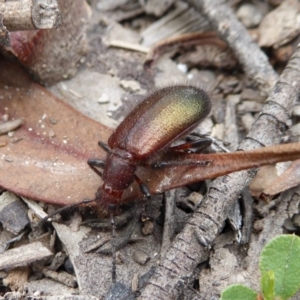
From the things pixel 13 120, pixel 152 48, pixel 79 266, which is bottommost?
pixel 79 266

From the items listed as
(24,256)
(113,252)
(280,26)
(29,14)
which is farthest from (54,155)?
(280,26)

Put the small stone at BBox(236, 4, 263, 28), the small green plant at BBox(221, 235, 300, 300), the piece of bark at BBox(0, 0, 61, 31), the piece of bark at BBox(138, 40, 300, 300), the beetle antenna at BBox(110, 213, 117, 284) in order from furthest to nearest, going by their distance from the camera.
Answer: the small stone at BBox(236, 4, 263, 28) < the piece of bark at BBox(0, 0, 61, 31) < the beetle antenna at BBox(110, 213, 117, 284) < the piece of bark at BBox(138, 40, 300, 300) < the small green plant at BBox(221, 235, 300, 300)

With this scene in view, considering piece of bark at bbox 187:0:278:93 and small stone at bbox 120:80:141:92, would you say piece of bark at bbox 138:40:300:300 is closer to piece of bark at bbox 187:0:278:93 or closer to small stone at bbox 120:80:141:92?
piece of bark at bbox 187:0:278:93

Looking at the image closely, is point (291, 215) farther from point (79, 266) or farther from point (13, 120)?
point (13, 120)

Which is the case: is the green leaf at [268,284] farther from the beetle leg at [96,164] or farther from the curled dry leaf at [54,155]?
the beetle leg at [96,164]

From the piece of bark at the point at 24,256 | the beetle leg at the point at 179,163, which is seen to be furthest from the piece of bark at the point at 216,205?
the piece of bark at the point at 24,256

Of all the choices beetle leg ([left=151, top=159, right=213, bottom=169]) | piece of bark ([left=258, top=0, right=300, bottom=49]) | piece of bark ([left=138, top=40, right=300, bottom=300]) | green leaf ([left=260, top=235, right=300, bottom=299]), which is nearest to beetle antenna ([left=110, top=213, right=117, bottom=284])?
piece of bark ([left=138, top=40, right=300, bottom=300])

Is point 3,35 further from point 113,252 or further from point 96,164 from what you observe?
point 113,252

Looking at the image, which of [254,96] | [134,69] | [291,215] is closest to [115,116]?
[134,69]
